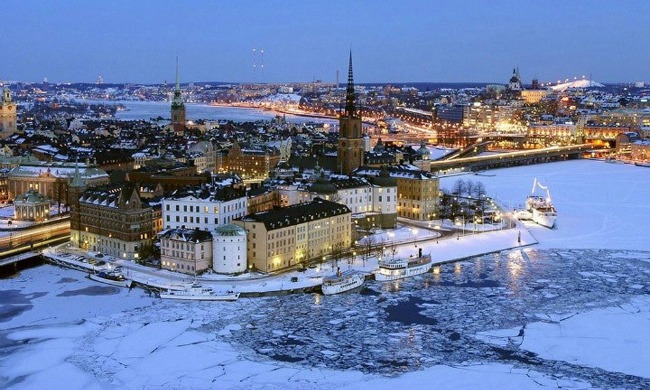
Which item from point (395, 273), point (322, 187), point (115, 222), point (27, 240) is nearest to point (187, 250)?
point (115, 222)

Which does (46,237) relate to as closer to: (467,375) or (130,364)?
(130,364)

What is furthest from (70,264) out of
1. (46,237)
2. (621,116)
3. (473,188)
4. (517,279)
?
(621,116)

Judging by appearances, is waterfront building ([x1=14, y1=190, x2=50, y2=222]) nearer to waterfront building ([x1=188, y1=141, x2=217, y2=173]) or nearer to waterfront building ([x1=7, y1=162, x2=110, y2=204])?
waterfront building ([x1=7, y1=162, x2=110, y2=204])

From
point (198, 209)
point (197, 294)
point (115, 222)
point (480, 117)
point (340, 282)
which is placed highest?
point (480, 117)

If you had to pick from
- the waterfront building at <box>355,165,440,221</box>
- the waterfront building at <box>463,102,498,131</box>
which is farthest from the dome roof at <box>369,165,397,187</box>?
the waterfront building at <box>463,102,498,131</box>

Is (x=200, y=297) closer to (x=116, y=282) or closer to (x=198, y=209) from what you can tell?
(x=116, y=282)

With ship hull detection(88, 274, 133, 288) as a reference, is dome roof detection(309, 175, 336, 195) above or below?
above

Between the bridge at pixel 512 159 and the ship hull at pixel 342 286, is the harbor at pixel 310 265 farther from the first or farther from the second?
the bridge at pixel 512 159
